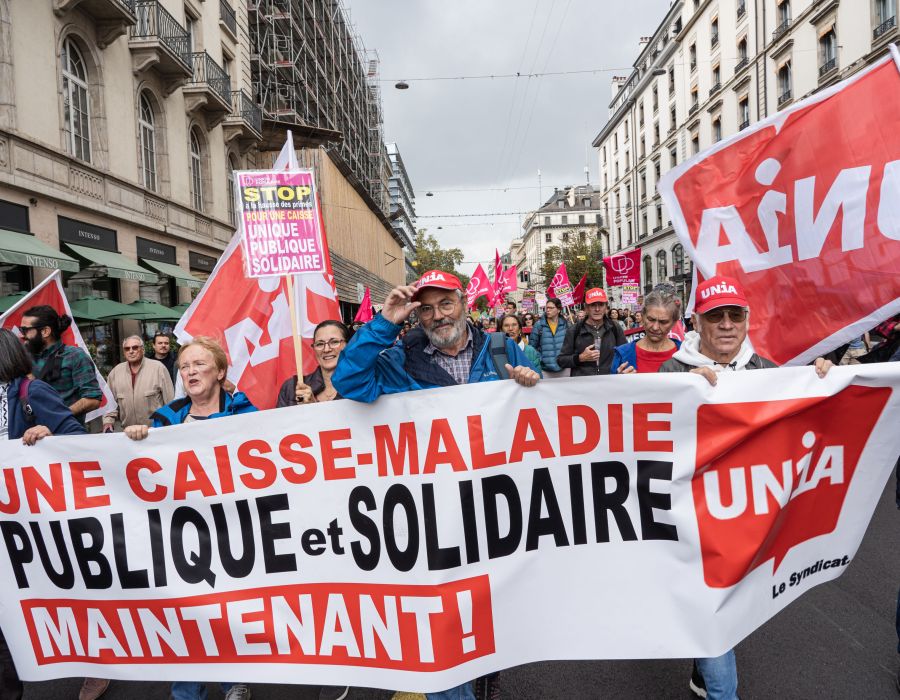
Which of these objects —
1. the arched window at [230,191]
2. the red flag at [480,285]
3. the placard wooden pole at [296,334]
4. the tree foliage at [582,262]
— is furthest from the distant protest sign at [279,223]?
the tree foliage at [582,262]

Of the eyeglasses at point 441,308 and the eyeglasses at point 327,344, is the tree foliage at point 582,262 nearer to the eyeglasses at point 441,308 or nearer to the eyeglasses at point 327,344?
the eyeglasses at point 327,344

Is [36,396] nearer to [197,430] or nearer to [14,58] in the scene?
[197,430]

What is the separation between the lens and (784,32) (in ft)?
93.9

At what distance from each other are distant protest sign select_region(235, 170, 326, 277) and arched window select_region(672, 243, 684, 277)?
40880 mm

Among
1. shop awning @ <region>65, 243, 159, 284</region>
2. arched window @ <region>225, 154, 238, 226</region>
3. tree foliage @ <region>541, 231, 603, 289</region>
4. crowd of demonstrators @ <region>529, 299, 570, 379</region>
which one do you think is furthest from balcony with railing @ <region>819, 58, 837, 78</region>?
shop awning @ <region>65, 243, 159, 284</region>

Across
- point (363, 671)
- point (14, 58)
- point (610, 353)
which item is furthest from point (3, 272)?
point (363, 671)

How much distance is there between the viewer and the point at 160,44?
589 inches

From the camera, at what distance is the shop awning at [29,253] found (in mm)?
9430

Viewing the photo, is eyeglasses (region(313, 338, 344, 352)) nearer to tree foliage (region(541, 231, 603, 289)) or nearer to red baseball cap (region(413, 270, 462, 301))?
red baseball cap (region(413, 270, 462, 301))

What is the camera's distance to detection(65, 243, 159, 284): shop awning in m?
12.2

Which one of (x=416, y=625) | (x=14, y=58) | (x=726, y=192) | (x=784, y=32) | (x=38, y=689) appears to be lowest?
(x=38, y=689)

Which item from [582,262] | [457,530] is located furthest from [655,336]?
[582,262]

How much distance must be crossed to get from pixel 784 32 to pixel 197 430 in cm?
3414

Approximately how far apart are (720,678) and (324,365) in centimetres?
249
